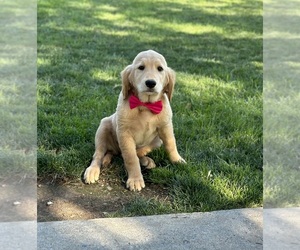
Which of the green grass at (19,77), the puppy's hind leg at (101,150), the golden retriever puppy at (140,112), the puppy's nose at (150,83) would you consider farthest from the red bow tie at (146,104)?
the green grass at (19,77)

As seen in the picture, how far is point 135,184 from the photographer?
243cm

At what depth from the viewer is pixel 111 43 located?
17.5 feet

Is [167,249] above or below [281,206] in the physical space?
below

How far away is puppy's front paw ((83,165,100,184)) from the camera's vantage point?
2.49m

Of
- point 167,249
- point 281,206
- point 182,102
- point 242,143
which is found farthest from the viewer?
point 182,102

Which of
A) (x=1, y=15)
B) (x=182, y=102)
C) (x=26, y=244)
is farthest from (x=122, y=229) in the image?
(x=182, y=102)

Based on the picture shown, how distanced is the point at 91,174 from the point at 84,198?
150 millimetres

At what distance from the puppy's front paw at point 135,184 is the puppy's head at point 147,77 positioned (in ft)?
1.14

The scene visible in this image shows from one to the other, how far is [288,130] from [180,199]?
0.93m

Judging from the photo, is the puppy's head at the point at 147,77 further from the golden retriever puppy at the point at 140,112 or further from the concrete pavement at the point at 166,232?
the concrete pavement at the point at 166,232

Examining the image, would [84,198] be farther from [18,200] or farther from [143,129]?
[18,200]

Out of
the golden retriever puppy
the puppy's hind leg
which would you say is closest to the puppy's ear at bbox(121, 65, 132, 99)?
the golden retriever puppy

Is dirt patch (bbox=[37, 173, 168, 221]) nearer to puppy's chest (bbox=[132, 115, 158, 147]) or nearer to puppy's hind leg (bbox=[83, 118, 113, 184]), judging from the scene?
puppy's hind leg (bbox=[83, 118, 113, 184])

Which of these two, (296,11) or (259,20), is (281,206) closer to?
(296,11)
